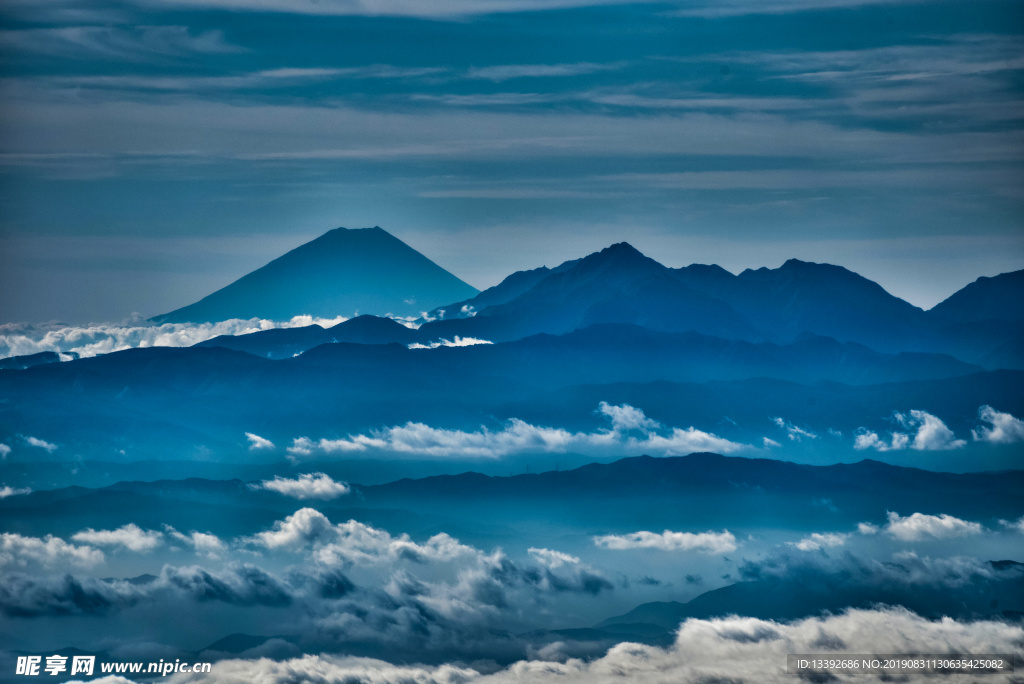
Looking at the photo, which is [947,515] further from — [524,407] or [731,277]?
[731,277]

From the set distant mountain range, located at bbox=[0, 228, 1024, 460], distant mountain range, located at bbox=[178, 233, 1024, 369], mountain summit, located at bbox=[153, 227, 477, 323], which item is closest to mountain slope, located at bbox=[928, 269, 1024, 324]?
distant mountain range, located at bbox=[0, 228, 1024, 460]

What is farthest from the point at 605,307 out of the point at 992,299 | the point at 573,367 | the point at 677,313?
the point at 992,299

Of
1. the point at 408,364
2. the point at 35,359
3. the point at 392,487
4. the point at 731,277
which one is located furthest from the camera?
the point at 731,277

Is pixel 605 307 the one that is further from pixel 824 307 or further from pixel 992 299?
pixel 992 299

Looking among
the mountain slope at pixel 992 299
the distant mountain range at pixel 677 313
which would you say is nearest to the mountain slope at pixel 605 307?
the distant mountain range at pixel 677 313

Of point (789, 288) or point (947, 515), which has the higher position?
point (789, 288)

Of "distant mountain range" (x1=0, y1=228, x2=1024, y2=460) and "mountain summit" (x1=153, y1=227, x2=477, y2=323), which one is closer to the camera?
"distant mountain range" (x1=0, y1=228, x2=1024, y2=460)

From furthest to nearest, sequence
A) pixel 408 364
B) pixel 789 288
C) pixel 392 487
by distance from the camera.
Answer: pixel 789 288, pixel 408 364, pixel 392 487

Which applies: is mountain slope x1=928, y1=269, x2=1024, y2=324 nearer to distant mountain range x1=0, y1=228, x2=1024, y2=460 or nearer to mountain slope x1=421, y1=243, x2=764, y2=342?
distant mountain range x1=0, y1=228, x2=1024, y2=460

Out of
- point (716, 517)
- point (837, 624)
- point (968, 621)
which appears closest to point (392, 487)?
point (716, 517)
